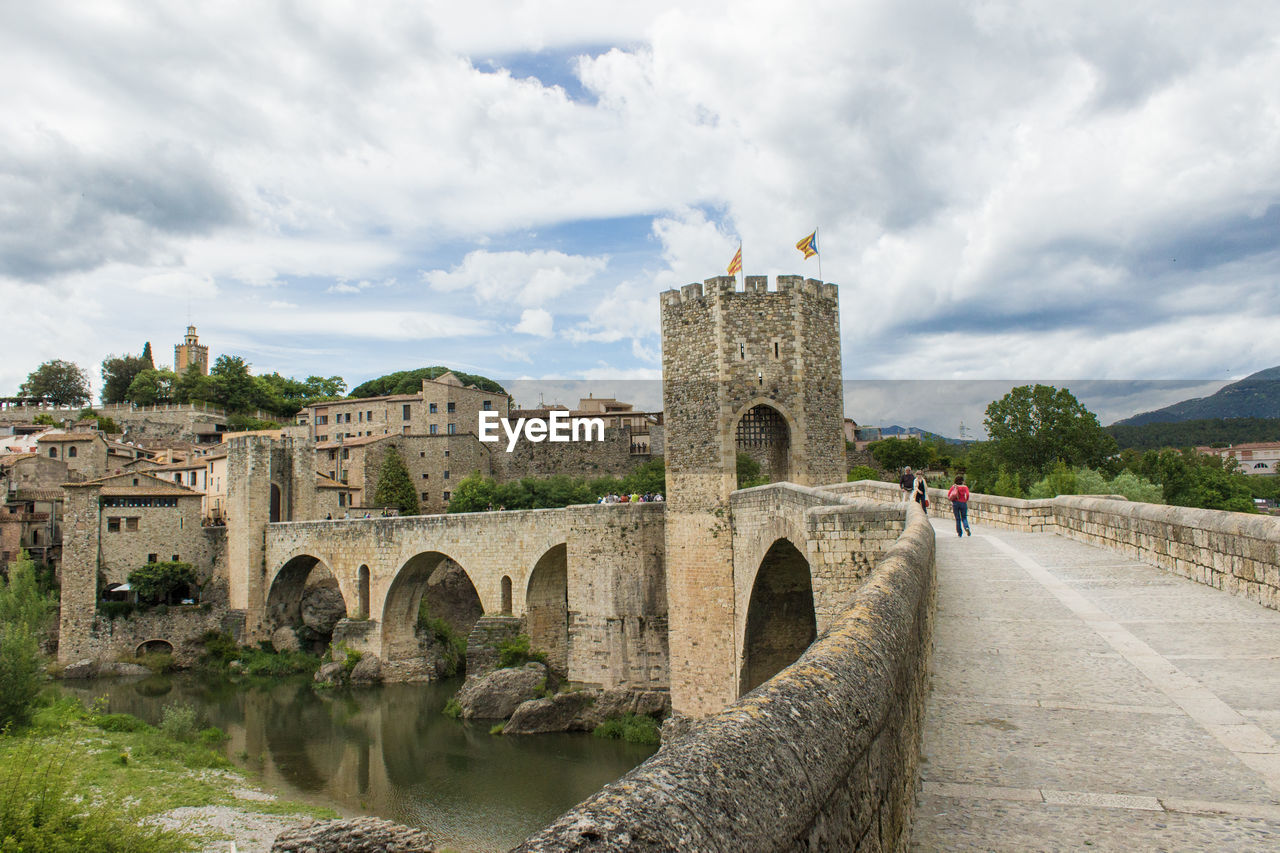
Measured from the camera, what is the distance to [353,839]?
15008 millimetres

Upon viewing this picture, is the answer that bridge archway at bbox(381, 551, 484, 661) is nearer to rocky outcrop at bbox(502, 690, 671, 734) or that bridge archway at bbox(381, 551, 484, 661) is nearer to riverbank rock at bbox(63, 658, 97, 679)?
rocky outcrop at bbox(502, 690, 671, 734)

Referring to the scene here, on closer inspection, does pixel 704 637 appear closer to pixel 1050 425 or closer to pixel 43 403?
pixel 1050 425

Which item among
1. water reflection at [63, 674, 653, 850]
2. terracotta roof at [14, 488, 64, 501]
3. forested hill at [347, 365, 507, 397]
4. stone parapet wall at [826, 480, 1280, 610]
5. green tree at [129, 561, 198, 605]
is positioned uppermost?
forested hill at [347, 365, 507, 397]

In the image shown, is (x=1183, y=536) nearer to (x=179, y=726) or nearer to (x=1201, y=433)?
(x=179, y=726)

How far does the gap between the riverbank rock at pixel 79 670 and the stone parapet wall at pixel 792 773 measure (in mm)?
40028

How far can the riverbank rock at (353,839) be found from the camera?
48.2ft

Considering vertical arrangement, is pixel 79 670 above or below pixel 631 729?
below

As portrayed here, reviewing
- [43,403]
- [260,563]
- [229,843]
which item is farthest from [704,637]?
[43,403]

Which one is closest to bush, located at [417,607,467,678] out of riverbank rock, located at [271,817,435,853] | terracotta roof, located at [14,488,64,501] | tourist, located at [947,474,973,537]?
riverbank rock, located at [271,817,435,853]

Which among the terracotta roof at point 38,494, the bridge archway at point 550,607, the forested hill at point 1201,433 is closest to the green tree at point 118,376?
the terracotta roof at point 38,494

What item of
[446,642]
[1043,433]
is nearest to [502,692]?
[446,642]

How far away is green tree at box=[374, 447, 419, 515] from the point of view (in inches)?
1897

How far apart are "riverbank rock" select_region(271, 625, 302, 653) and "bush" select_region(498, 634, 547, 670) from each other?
14533 mm

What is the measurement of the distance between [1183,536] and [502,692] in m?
21.0
